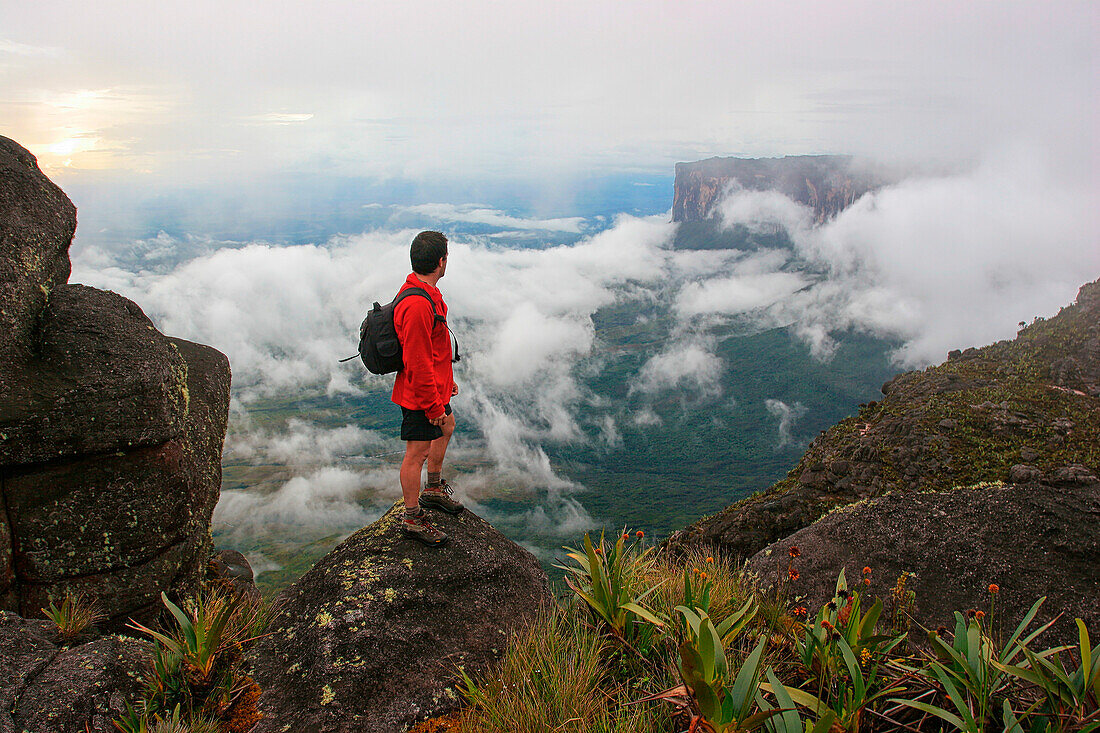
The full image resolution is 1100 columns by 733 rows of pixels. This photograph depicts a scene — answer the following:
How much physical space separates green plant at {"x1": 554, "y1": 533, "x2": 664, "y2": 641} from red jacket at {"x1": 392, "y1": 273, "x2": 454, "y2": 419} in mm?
2473

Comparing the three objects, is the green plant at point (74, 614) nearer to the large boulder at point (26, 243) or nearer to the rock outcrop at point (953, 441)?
the large boulder at point (26, 243)

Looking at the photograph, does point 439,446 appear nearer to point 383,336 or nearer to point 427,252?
point 383,336

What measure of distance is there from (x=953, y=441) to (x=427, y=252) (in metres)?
15.3

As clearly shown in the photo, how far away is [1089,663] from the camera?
3.98 meters

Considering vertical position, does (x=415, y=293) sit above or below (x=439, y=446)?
above

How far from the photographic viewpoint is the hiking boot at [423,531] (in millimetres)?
7402

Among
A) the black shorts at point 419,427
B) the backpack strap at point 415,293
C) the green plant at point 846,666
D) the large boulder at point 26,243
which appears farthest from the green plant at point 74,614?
the green plant at point 846,666

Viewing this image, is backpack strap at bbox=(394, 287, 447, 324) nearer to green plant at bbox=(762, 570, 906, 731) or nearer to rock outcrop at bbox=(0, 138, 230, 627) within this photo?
rock outcrop at bbox=(0, 138, 230, 627)

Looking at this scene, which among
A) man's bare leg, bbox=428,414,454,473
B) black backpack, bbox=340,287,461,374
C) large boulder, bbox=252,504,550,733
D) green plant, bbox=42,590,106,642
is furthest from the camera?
man's bare leg, bbox=428,414,454,473

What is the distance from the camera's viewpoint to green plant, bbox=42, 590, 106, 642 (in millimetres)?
6215

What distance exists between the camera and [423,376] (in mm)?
7062

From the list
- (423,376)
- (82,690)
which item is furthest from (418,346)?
(82,690)

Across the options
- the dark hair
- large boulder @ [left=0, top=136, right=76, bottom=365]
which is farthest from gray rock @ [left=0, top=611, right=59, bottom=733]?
the dark hair

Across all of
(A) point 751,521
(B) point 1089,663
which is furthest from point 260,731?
(A) point 751,521
